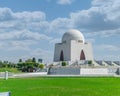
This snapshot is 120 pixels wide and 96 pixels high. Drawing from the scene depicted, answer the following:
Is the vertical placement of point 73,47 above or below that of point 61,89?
above

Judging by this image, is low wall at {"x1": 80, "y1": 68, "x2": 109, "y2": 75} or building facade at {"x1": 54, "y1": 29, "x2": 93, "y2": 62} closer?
low wall at {"x1": 80, "y1": 68, "x2": 109, "y2": 75}

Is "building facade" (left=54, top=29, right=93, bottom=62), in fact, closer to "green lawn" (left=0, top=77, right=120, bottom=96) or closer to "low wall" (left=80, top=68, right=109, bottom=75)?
"low wall" (left=80, top=68, right=109, bottom=75)

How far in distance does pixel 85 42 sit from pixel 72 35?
476 centimetres

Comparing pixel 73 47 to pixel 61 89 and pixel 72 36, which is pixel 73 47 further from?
pixel 61 89

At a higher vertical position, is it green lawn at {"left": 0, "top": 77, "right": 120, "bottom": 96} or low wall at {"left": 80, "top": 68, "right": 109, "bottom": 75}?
low wall at {"left": 80, "top": 68, "right": 109, "bottom": 75}

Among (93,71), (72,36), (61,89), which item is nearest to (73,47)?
(72,36)

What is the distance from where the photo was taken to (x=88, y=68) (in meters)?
38.1

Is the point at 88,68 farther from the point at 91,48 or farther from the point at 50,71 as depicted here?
the point at 91,48

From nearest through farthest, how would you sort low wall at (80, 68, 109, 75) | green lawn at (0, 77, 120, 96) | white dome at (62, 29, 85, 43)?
green lawn at (0, 77, 120, 96), low wall at (80, 68, 109, 75), white dome at (62, 29, 85, 43)

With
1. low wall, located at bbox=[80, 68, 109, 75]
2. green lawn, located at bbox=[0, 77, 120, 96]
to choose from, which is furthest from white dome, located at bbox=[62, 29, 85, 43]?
green lawn, located at bbox=[0, 77, 120, 96]

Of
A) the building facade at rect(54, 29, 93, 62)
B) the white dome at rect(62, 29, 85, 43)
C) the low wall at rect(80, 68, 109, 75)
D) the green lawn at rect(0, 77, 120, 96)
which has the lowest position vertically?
the green lawn at rect(0, 77, 120, 96)

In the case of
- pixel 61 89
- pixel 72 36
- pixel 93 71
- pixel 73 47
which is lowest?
pixel 61 89

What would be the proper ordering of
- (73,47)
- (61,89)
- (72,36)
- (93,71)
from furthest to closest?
(73,47) → (72,36) → (93,71) → (61,89)

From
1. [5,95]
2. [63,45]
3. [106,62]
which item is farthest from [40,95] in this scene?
[63,45]
